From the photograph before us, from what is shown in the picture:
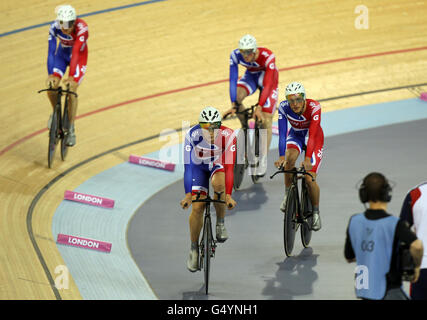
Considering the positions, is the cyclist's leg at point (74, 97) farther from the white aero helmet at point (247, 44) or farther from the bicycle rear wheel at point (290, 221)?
the bicycle rear wheel at point (290, 221)

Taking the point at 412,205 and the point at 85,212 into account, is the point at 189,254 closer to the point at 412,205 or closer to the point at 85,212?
the point at 85,212

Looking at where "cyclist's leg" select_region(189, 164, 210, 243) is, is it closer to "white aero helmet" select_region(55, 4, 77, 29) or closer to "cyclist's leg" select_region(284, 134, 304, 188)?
"cyclist's leg" select_region(284, 134, 304, 188)

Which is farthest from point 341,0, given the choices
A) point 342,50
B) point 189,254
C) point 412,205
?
point 412,205

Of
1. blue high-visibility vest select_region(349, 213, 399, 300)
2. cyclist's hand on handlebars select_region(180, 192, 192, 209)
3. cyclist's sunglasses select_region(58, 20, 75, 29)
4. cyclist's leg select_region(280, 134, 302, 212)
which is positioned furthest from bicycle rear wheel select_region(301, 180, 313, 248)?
cyclist's sunglasses select_region(58, 20, 75, 29)

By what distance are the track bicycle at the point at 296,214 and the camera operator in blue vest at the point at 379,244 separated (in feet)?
6.62

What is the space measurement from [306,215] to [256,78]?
185cm

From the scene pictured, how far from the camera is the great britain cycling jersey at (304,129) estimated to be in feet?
19.8

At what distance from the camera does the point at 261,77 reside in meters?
7.57

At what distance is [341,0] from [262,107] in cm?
450

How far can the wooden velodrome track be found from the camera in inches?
322

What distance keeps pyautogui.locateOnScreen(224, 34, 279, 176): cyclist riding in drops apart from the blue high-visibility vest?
331 centimetres

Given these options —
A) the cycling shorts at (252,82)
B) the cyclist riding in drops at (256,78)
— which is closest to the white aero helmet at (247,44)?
the cyclist riding in drops at (256,78)

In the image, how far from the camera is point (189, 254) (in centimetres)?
573

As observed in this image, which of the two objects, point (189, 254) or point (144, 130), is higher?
point (144, 130)
